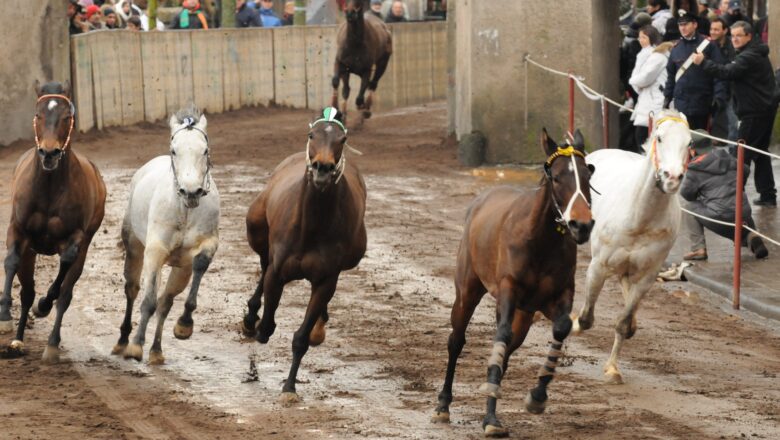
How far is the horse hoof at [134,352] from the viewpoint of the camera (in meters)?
11.4

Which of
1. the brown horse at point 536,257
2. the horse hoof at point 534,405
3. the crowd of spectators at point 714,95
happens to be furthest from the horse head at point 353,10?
the horse hoof at point 534,405

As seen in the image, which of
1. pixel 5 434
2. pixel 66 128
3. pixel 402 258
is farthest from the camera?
pixel 402 258

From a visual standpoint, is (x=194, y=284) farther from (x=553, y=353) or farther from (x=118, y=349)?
(x=553, y=353)

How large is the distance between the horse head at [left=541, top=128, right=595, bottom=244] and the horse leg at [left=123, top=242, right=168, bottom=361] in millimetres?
3492

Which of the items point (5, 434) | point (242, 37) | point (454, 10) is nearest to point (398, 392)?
point (5, 434)

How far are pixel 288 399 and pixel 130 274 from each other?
2506 millimetres

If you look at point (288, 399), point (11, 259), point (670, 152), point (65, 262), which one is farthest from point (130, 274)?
point (670, 152)

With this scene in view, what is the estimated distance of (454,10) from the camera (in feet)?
78.8

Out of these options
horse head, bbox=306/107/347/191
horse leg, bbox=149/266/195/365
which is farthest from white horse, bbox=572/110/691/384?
horse leg, bbox=149/266/195/365

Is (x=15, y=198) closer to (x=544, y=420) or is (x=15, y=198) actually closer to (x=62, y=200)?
(x=62, y=200)

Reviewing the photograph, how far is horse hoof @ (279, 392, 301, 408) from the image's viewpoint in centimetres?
1012

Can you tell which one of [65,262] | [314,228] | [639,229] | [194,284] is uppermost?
[314,228]

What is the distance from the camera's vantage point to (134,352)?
11.4 m

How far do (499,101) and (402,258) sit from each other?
6362mm
